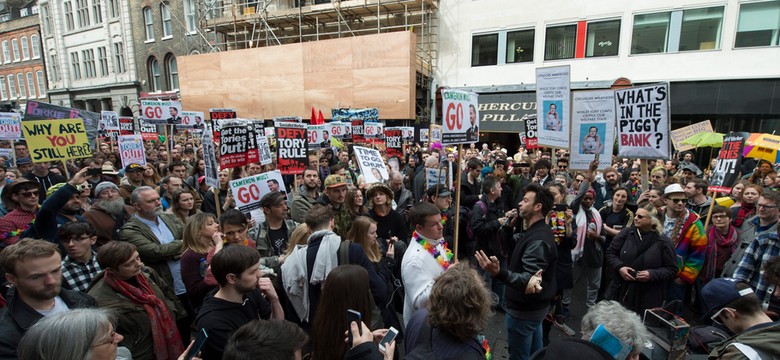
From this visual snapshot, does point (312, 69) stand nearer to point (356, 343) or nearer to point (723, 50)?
point (723, 50)

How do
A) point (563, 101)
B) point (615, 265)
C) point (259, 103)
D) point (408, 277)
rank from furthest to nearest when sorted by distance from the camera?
point (259, 103), point (563, 101), point (615, 265), point (408, 277)

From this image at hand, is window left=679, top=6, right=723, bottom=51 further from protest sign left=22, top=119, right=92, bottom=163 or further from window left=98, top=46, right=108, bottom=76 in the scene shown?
window left=98, top=46, right=108, bottom=76

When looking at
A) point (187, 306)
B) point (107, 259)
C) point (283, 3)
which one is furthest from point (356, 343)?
point (283, 3)

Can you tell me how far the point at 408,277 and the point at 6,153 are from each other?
12.6 metres

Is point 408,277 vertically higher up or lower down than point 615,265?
higher up

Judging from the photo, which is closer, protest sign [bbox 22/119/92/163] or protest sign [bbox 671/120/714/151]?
protest sign [bbox 22/119/92/163]

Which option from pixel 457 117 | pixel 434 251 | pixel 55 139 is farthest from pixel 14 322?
pixel 55 139

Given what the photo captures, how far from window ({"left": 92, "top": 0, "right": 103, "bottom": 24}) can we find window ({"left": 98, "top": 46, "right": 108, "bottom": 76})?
7.20ft

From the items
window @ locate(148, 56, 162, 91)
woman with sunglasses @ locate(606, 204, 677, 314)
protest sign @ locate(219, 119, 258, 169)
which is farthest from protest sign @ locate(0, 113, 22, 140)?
window @ locate(148, 56, 162, 91)

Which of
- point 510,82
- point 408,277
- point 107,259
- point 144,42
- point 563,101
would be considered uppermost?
point 144,42

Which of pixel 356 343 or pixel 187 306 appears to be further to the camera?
pixel 187 306

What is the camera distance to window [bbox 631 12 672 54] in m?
17.5

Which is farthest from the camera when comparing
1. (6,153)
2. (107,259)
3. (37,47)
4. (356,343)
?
(37,47)

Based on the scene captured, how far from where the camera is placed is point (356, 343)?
1979 millimetres
